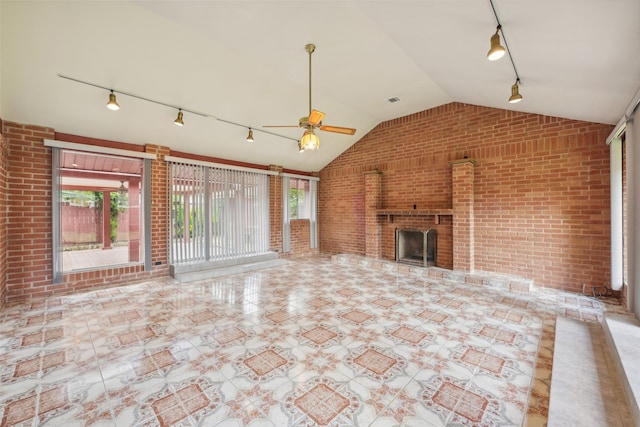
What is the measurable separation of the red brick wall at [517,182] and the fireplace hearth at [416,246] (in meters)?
0.20

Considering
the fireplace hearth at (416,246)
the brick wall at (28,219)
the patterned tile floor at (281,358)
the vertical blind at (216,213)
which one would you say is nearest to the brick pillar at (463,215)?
the fireplace hearth at (416,246)

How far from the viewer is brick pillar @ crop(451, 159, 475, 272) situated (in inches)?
187

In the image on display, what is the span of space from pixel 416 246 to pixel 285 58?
4301mm

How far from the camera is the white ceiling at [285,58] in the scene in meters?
2.21

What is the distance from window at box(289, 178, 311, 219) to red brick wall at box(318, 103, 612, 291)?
2.31m

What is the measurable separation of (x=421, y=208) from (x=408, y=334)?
3.40m

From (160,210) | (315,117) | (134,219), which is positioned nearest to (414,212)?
(315,117)

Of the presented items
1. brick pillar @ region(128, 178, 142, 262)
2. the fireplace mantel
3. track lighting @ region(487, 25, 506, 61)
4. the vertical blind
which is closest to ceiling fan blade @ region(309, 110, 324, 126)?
track lighting @ region(487, 25, 506, 61)

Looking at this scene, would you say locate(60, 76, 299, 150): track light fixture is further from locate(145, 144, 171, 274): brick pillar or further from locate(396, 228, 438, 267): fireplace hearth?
A: locate(396, 228, 438, 267): fireplace hearth

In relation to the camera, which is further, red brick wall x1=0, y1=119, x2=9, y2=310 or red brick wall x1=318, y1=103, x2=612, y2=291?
red brick wall x1=318, y1=103, x2=612, y2=291

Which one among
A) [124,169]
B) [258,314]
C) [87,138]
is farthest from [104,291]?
[124,169]

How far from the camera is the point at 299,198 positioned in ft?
24.5

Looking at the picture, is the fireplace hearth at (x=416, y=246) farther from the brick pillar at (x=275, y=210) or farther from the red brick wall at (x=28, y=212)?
the red brick wall at (x=28, y=212)

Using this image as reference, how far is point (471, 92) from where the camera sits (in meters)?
4.09
